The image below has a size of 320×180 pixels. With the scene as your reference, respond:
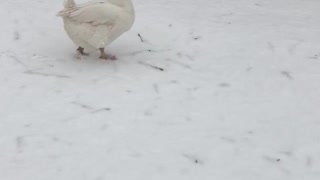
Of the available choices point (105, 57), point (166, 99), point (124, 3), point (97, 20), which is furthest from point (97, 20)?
point (166, 99)

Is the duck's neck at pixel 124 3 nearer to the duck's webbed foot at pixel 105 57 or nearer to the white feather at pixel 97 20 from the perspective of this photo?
the white feather at pixel 97 20

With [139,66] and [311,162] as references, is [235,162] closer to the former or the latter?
[311,162]

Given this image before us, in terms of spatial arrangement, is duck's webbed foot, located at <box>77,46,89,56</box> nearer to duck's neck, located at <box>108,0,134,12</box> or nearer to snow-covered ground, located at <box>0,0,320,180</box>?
snow-covered ground, located at <box>0,0,320,180</box>

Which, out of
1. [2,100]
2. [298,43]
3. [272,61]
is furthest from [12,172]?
[298,43]

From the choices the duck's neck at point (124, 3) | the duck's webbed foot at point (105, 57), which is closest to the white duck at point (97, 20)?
the duck's neck at point (124, 3)

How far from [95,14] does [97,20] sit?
0.03 meters

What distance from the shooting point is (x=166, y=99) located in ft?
9.30

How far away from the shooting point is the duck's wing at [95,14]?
3.01 metres

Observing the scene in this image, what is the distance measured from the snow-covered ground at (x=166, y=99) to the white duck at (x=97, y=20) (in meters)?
0.18

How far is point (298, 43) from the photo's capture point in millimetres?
3520

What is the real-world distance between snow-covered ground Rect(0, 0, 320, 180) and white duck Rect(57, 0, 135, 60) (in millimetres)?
184

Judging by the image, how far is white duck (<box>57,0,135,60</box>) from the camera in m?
3.02

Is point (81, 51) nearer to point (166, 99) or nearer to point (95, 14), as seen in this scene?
point (95, 14)

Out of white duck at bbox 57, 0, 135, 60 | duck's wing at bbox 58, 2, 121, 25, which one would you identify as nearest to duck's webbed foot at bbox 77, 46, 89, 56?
white duck at bbox 57, 0, 135, 60
